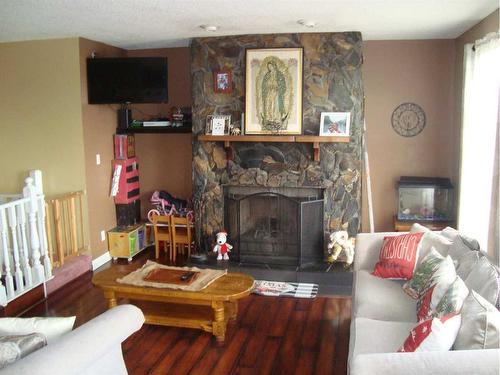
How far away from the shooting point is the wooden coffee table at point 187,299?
3457 mm

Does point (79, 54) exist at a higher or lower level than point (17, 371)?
higher

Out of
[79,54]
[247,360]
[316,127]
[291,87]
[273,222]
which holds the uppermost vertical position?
[79,54]

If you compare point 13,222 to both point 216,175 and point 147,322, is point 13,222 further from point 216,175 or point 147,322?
point 216,175

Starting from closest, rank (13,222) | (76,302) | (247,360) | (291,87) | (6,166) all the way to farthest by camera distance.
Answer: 1. (247,360)
2. (13,222)
3. (76,302)
4. (291,87)
5. (6,166)

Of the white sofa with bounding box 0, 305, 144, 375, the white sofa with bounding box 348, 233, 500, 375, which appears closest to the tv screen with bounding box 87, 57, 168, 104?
the white sofa with bounding box 348, 233, 500, 375

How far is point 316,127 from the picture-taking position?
5.01 m

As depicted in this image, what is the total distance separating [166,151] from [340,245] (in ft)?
7.98

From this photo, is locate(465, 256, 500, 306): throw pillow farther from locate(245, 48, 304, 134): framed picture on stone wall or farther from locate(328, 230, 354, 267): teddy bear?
locate(245, 48, 304, 134): framed picture on stone wall

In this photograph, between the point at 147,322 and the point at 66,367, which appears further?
the point at 147,322

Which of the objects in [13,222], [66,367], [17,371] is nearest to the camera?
[17,371]

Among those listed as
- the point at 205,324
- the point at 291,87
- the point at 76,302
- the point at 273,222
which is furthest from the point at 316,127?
the point at 76,302

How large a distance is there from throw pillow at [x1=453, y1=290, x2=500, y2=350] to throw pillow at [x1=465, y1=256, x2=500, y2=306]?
0.72ft

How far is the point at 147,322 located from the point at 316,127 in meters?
2.55

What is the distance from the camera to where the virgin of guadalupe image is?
16.3 ft
